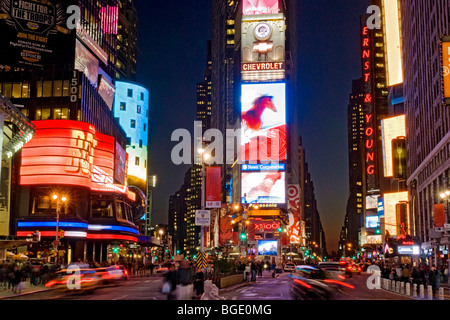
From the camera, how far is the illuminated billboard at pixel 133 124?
4998 inches

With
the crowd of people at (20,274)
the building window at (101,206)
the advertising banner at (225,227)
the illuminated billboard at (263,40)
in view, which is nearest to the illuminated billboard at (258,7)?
the illuminated billboard at (263,40)

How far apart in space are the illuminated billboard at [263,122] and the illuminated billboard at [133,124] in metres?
29.1

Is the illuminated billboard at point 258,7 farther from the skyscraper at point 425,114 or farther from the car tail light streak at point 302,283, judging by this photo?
the car tail light streak at point 302,283

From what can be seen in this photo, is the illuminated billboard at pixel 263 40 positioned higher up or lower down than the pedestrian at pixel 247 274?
higher up

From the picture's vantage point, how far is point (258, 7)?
160 metres

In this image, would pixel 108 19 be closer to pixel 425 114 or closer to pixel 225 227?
pixel 425 114

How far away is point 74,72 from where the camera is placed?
80625mm

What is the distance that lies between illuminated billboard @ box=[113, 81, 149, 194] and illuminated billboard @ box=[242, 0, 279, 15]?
45870 millimetres

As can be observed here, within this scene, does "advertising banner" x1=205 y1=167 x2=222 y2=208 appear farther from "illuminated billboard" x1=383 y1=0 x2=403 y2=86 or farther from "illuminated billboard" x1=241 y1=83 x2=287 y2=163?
"illuminated billboard" x1=241 y1=83 x2=287 y2=163

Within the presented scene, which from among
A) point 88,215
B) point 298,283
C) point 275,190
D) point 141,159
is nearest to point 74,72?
point 88,215

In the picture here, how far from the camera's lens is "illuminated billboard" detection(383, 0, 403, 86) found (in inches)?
5069

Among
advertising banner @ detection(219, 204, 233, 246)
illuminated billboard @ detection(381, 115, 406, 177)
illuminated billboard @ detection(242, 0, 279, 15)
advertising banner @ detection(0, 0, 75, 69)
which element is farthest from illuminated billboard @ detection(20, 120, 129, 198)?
illuminated billboard @ detection(242, 0, 279, 15)

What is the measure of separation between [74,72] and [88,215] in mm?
20556

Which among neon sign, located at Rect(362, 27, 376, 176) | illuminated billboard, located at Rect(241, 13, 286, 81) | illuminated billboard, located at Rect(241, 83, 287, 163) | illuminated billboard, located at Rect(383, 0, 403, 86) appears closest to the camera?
illuminated billboard, located at Rect(383, 0, 403, 86)
